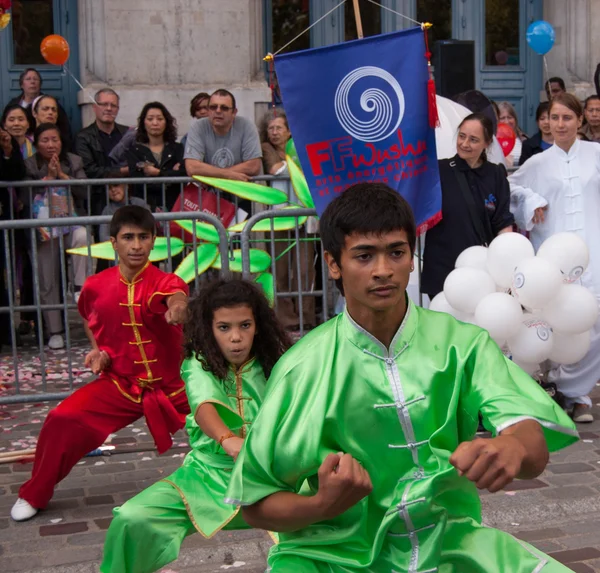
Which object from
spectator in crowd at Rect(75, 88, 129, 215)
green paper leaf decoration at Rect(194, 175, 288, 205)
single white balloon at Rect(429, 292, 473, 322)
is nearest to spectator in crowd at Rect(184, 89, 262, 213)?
green paper leaf decoration at Rect(194, 175, 288, 205)

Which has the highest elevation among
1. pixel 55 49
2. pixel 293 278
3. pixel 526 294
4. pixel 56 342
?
pixel 55 49

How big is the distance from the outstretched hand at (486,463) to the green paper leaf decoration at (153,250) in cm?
529

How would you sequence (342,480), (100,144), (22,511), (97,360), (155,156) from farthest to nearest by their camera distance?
(100,144)
(155,156)
(97,360)
(22,511)
(342,480)

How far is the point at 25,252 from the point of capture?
924cm

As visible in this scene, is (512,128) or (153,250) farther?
(512,128)

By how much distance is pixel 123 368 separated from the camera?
538 cm

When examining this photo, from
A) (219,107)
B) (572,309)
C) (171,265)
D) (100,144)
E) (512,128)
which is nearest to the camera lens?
(572,309)

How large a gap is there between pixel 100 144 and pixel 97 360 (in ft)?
15.7

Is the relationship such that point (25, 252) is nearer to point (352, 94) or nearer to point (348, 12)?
point (352, 94)

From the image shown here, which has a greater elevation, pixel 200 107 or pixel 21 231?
pixel 200 107

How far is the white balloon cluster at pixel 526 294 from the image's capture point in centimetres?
593

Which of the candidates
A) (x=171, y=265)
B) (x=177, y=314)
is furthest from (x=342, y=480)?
(x=171, y=265)

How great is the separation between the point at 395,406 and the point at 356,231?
436 millimetres

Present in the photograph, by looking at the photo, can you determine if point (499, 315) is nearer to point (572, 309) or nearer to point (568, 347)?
point (572, 309)
